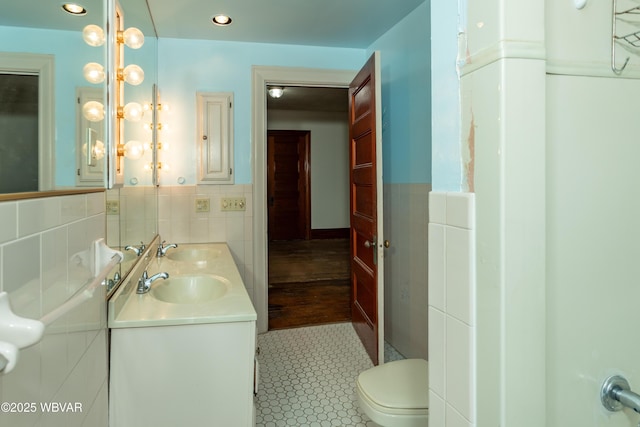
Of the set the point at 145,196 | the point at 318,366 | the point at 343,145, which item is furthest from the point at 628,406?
the point at 343,145

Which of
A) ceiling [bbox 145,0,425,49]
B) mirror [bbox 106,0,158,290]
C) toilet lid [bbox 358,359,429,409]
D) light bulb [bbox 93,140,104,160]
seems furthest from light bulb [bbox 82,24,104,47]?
toilet lid [bbox 358,359,429,409]

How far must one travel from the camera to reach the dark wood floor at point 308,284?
3.18 meters

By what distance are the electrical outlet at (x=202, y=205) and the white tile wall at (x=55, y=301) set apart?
158 cm

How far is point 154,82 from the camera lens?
7.80 ft

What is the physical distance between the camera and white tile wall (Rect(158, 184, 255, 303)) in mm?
2609

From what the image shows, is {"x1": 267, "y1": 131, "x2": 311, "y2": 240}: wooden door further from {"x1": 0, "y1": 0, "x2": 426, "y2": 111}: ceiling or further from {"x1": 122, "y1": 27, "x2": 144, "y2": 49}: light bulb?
{"x1": 122, "y1": 27, "x2": 144, "y2": 49}: light bulb

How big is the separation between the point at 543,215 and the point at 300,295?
3314 mm

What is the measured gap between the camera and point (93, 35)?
1.05m

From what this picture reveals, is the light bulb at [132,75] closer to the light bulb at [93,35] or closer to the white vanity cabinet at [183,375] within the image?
the light bulb at [93,35]

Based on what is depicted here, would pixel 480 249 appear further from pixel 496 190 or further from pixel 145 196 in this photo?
pixel 145 196

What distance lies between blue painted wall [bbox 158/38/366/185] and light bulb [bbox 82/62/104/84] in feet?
5.26

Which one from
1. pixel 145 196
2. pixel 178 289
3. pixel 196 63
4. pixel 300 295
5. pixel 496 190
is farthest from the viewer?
pixel 300 295

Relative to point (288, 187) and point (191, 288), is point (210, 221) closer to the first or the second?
point (191, 288)

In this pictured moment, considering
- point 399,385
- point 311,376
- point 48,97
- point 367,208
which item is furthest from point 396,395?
point 48,97
